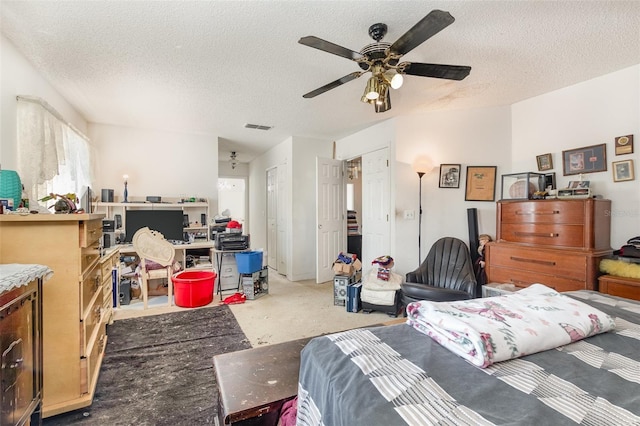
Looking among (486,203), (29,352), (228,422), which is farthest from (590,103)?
(29,352)

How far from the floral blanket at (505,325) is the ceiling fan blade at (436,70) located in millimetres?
1459

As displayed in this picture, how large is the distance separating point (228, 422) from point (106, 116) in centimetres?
415

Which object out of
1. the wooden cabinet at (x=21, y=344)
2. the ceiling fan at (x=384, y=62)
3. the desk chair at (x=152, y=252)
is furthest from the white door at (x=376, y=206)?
the wooden cabinet at (x=21, y=344)

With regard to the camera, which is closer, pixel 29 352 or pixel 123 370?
pixel 29 352

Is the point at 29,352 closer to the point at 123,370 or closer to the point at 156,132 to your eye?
the point at 123,370

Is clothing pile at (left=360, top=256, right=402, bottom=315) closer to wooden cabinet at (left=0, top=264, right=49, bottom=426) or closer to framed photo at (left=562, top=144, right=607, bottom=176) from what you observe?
framed photo at (left=562, top=144, right=607, bottom=176)

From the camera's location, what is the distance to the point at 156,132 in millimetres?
4391

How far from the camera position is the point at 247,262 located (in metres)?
3.82

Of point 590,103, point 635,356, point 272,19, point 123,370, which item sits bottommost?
point 123,370

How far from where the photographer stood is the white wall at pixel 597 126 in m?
2.57

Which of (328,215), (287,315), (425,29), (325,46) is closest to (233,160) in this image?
(328,215)

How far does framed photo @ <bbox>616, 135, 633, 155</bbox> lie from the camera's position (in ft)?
8.39

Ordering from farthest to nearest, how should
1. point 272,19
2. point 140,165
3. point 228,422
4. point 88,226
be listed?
1. point 140,165
2. point 272,19
3. point 88,226
4. point 228,422

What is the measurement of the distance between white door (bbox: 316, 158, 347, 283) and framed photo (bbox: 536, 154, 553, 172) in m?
2.61
